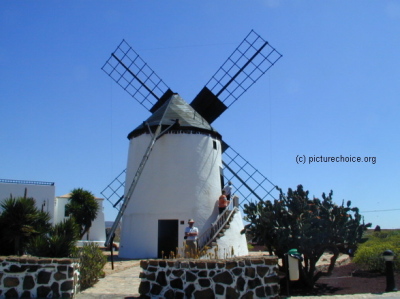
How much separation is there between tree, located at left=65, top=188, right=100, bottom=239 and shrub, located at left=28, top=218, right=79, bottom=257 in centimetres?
1667

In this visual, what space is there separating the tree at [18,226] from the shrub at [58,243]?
42.4 inches

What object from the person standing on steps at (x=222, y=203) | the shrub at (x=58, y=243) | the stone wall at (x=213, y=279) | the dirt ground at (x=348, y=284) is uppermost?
the person standing on steps at (x=222, y=203)

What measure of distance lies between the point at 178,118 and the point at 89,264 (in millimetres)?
10176

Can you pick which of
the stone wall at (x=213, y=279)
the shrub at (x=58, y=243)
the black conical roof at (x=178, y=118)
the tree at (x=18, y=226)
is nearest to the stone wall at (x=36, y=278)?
the shrub at (x=58, y=243)

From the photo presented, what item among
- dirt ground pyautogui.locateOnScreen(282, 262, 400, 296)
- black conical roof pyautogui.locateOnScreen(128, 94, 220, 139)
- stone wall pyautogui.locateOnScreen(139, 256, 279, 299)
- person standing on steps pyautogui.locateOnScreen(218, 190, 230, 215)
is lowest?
dirt ground pyautogui.locateOnScreen(282, 262, 400, 296)

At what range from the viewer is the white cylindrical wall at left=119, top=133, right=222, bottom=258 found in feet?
56.4

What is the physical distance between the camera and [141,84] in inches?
906

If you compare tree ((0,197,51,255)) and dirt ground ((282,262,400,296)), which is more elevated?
tree ((0,197,51,255))

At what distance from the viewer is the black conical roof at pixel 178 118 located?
1836 cm

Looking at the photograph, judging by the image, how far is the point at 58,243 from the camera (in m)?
9.18

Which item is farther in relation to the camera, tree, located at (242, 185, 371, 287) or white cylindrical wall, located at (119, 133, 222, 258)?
white cylindrical wall, located at (119, 133, 222, 258)

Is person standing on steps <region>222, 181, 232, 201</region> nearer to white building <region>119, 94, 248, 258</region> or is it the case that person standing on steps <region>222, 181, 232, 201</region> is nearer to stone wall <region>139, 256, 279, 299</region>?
white building <region>119, 94, 248, 258</region>

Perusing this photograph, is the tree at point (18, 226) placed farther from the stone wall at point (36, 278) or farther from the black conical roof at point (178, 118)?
the black conical roof at point (178, 118)

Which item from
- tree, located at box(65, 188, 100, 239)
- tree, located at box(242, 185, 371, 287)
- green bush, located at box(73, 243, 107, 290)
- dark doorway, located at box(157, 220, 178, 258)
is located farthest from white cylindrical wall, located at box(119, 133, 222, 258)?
tree, located at box(65, 188, 100, 239)
